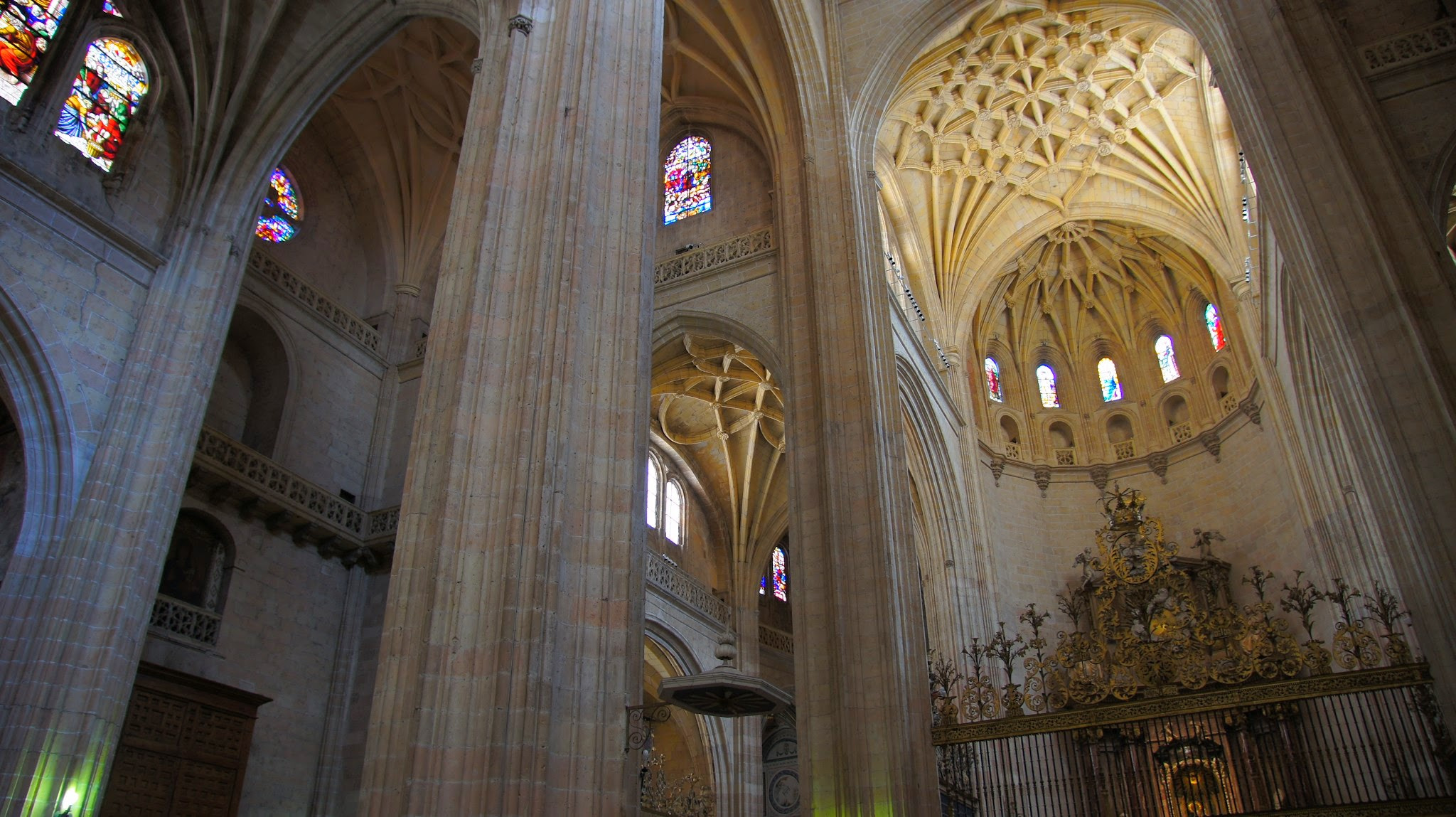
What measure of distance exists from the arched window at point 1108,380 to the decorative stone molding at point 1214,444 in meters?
2.35

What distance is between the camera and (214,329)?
12750 mm

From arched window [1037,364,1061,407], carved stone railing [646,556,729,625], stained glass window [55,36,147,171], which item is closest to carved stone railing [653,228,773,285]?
carved stone railing [646,556,729,625]

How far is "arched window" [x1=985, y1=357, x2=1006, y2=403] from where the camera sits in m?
23.0

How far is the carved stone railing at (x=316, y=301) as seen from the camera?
50.8 feet

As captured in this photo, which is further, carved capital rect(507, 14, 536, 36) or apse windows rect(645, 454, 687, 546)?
apse windows rect(645, 454, 687, 546)

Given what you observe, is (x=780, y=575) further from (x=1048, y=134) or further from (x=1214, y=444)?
(x=1048, y=134)

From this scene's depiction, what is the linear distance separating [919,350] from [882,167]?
4022mm

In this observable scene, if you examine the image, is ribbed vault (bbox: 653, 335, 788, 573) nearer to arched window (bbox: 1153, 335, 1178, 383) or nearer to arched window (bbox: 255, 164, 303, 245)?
arched window (bbox: 255, 164, 303, 245)

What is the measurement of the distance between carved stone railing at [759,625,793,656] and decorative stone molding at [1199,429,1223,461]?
954 centimetres

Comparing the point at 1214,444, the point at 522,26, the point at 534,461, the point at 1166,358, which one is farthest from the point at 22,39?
the point at 1166,358

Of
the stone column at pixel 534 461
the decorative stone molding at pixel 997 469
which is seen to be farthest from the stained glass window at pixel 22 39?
the decorative stone molding at pixel 997 469

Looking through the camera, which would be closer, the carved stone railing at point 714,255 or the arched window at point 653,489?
the carved stone railing at point 714,255

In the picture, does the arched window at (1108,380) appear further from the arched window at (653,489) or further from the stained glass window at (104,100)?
the stained glass window at (104,100)

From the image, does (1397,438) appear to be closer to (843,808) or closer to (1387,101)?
(1387,101)
